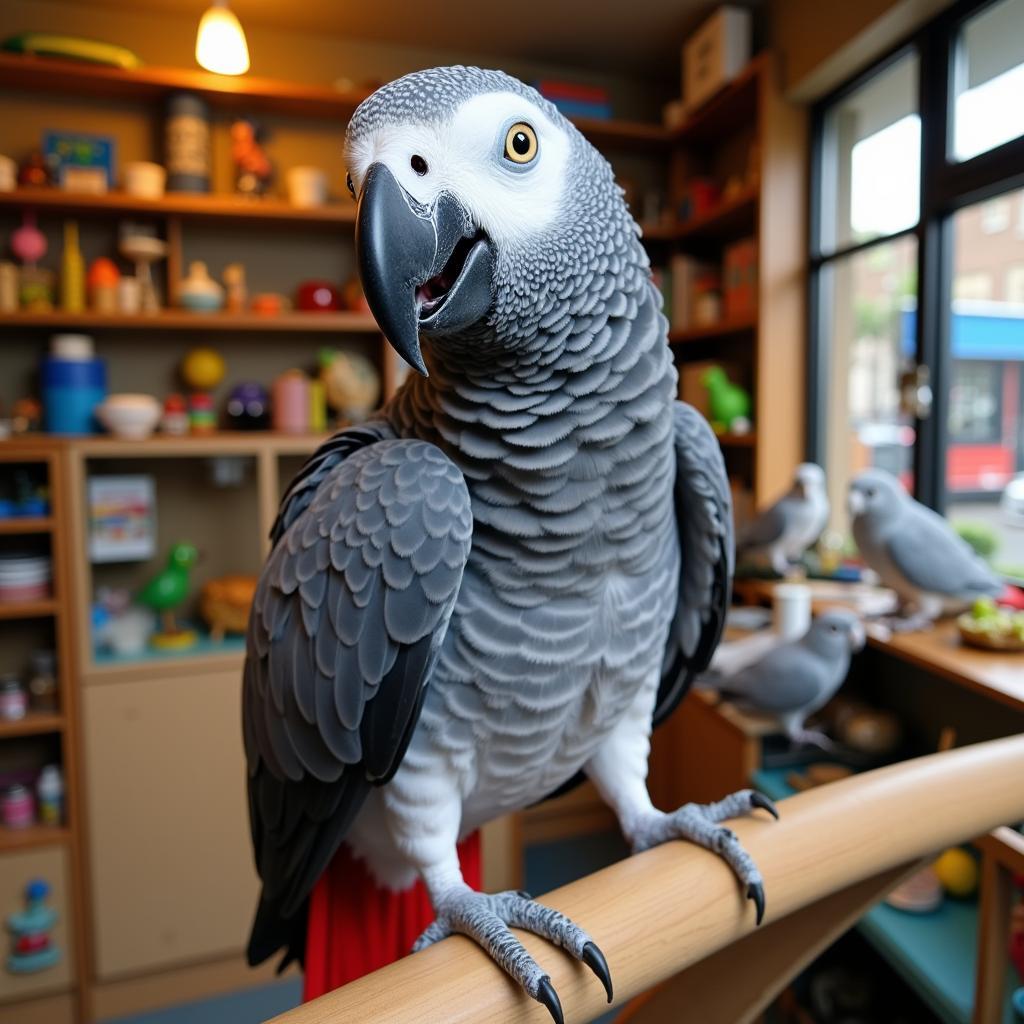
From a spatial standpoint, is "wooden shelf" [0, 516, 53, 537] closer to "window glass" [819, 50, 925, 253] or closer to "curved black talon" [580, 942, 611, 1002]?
"curved black talon" [580, 942, 611, 1002]

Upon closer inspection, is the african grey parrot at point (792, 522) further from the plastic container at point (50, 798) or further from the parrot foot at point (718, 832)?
the plastic container at point (50, 798)

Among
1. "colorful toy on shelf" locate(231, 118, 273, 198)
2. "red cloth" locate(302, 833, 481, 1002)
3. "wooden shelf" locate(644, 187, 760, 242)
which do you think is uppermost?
"colorful toy on shelf" locate(231, 118, 273, 198)

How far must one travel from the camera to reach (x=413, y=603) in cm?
54

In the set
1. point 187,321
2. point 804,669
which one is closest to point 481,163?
point 804,669

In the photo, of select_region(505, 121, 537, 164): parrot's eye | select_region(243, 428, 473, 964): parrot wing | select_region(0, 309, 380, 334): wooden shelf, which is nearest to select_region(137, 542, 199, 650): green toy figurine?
select_region(0, 309, 380, 334): wooden shelf

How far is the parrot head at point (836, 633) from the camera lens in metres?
1.49

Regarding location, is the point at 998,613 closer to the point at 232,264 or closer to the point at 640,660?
the point at 640,660

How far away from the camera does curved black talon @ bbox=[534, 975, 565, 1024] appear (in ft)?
1.54

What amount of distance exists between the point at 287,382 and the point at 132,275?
56 centimetres

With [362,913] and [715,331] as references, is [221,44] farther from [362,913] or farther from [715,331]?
[362,913]

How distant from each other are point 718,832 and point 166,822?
5.96ft

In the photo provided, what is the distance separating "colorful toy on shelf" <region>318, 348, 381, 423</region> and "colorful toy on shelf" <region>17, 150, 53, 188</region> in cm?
81

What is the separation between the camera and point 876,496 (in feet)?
5.04

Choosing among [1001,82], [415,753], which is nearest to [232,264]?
[1001,82]
